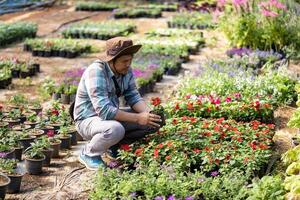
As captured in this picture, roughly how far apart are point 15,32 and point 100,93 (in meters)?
10.4

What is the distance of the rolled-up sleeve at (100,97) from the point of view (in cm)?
578

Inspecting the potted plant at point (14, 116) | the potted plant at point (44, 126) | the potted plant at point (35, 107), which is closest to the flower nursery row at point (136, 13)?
the potted plant at point (35, 107)

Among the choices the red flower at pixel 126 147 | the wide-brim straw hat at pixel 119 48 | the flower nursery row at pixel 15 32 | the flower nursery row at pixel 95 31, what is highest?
the wide-brim straw hat at pixel 119 48

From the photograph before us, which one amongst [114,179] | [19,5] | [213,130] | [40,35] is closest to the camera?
[114,179]

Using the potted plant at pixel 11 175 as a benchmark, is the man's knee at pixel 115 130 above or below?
above

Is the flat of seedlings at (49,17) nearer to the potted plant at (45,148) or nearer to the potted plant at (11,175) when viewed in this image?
the potted plant at (45,148)

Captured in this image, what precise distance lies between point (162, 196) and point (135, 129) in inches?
57.2

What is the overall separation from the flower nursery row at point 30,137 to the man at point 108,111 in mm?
475

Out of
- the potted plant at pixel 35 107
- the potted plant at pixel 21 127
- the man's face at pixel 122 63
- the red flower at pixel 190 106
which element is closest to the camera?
the man's face at pixel 122 63

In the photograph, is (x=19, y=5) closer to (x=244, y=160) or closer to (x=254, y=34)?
(x=254, y=34)

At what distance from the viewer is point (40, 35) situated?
56.4 feet

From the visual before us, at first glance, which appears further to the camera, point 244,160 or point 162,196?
point 244,160

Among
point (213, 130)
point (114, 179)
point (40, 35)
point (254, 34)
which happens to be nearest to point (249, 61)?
point (254, 34)

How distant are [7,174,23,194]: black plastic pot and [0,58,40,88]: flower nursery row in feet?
16.2
